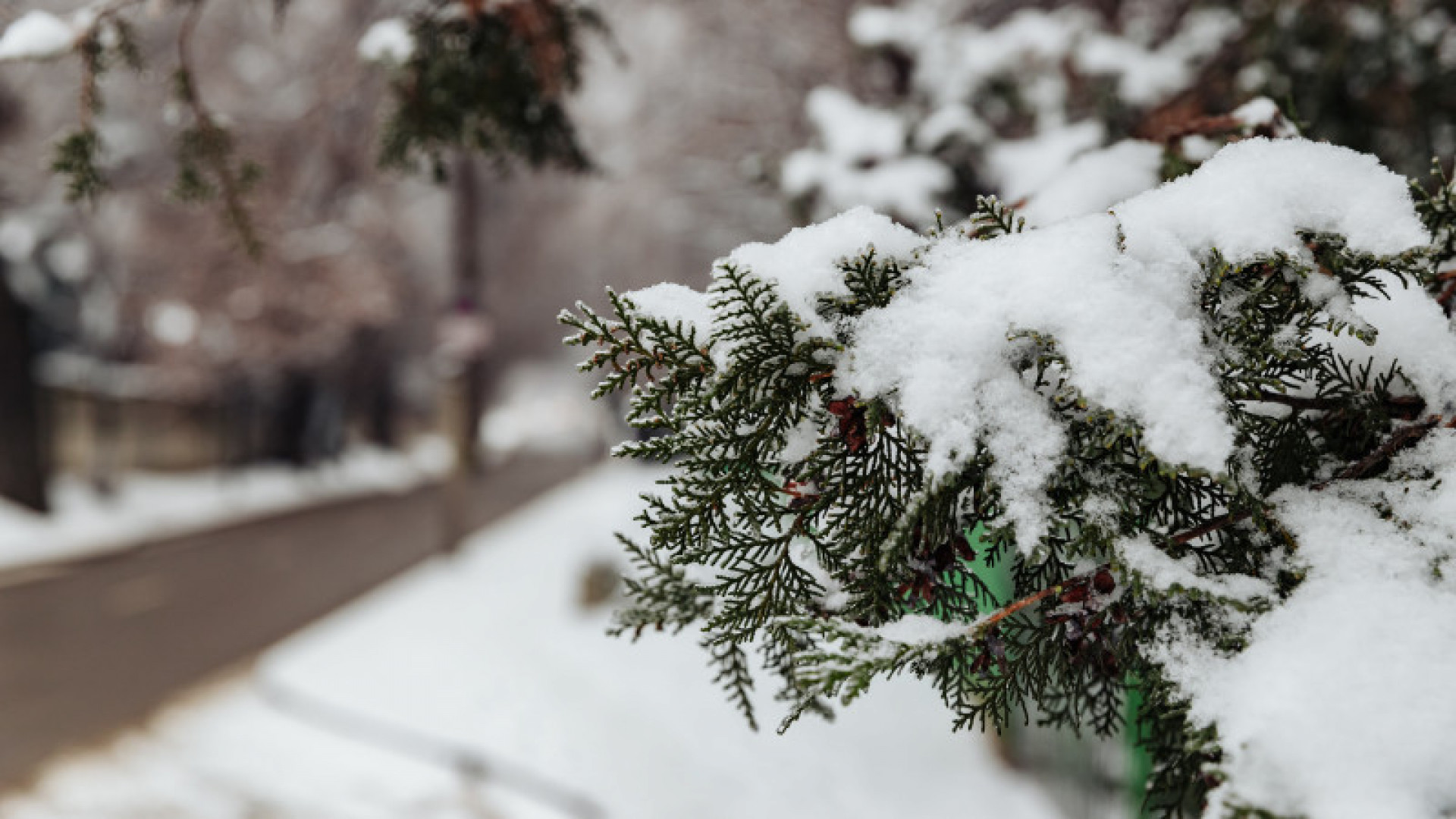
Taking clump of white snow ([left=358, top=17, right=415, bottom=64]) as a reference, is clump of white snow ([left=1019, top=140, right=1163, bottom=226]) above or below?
below

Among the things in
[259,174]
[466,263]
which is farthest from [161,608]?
[259,174]

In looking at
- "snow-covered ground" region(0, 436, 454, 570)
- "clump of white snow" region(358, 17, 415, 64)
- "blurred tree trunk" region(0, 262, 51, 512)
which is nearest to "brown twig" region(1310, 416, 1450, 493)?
"clump of white snow" region(358, 17, 415, 64)

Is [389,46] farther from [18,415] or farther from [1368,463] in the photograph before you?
[18,415]

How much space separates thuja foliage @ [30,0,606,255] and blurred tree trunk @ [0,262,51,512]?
47.2ft

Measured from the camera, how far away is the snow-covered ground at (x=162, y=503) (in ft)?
45.3

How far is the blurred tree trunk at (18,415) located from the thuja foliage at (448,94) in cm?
1439

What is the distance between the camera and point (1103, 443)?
1.03 metres

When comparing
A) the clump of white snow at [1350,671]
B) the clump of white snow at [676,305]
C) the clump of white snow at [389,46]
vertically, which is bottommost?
the clump of white snow at [1350,671]

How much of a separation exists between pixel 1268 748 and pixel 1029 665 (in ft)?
1.18

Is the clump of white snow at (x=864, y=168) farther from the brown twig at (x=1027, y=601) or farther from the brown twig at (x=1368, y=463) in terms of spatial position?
the brown twig at (x=1027, y=601)

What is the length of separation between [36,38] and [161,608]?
1053cm

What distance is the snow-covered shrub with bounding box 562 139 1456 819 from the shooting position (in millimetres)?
1018

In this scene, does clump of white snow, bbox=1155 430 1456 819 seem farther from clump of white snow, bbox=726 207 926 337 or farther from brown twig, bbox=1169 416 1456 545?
clump of white snow, bbox=726 207 926 337

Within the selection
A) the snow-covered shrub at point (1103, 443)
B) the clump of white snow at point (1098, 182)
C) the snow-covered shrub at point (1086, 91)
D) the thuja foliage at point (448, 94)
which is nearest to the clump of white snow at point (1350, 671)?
the snow-covered shrub at point (1103, 443)
